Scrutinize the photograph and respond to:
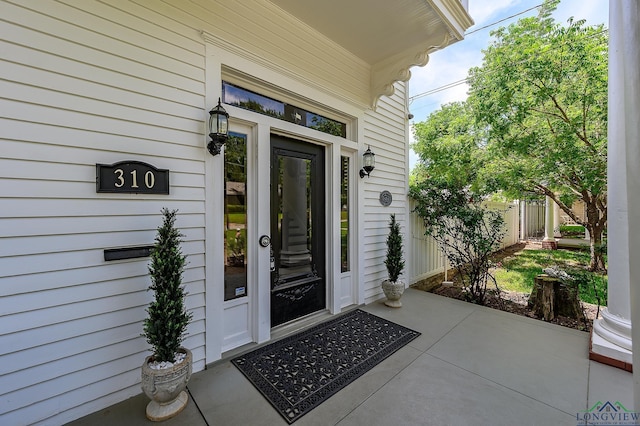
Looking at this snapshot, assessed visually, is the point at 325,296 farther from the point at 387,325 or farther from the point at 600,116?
the point at 600,116

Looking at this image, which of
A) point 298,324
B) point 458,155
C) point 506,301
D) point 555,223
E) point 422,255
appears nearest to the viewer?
point 298,324

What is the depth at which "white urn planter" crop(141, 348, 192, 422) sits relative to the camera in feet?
5.16

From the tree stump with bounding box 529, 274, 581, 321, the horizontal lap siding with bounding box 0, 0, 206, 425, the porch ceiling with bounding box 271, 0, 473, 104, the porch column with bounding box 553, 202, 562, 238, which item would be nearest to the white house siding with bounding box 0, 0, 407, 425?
the horizontal lap siding with bounding box 0, 0, 206, 425

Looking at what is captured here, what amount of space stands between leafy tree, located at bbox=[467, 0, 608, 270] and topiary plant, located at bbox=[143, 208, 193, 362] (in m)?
5.32

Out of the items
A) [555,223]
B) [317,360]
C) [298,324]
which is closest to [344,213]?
[298,324]

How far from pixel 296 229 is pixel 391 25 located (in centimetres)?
252

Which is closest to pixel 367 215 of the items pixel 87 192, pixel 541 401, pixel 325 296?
pixel 325 296

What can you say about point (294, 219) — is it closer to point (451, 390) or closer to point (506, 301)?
point (451, 390)

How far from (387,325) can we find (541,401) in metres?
1.41

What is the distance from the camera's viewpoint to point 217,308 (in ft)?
7.27

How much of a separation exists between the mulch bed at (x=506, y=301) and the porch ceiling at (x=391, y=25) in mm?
3422

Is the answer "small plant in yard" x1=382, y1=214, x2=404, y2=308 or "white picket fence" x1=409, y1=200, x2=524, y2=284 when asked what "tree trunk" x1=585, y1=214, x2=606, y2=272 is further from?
"small plant in yard" x1=382, y1=214, x2=404, y2=308

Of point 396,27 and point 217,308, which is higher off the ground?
point 396,27

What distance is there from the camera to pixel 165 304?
164cm
